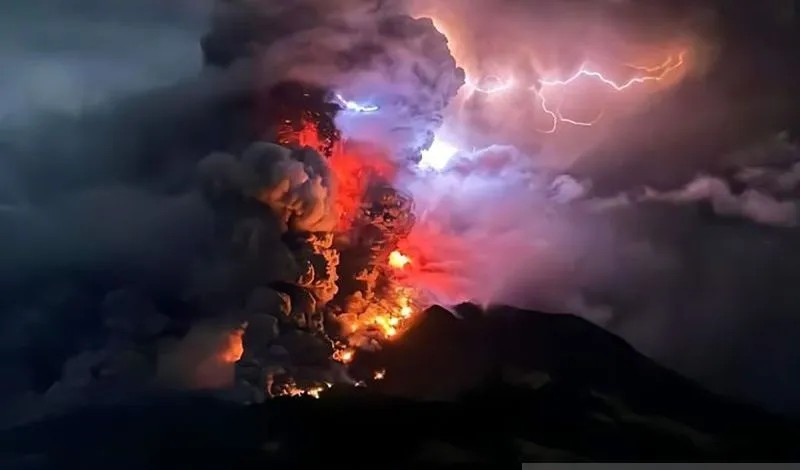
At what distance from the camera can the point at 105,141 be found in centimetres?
236

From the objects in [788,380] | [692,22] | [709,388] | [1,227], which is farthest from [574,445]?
[1,227]

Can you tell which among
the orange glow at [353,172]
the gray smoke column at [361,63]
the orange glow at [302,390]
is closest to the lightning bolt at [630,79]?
the gray smoke column at [361,63]

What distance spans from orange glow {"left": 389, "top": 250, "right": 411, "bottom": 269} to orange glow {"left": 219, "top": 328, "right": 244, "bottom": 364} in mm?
419

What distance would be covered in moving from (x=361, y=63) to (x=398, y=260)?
0.52 metres

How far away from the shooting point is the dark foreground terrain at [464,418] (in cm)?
227

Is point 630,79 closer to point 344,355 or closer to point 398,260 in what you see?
point 398,260

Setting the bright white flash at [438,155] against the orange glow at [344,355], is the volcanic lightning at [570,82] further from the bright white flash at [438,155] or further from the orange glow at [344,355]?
the orange glow at [344,355]

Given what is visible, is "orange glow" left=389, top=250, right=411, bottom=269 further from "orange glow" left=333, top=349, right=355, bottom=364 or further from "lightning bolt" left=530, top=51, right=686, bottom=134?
"lightning bolt" left=530, top=51, right=686, bottom=134

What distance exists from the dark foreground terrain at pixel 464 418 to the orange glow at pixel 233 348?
0.11 metres

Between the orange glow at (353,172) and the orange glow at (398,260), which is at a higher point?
the orange glow at (353,172)

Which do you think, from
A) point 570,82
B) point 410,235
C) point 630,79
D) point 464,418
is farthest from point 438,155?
point 464,418

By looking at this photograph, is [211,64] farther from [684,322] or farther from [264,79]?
[684,322]

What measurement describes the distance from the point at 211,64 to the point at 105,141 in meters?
0.34

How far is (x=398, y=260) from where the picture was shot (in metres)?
2.34
